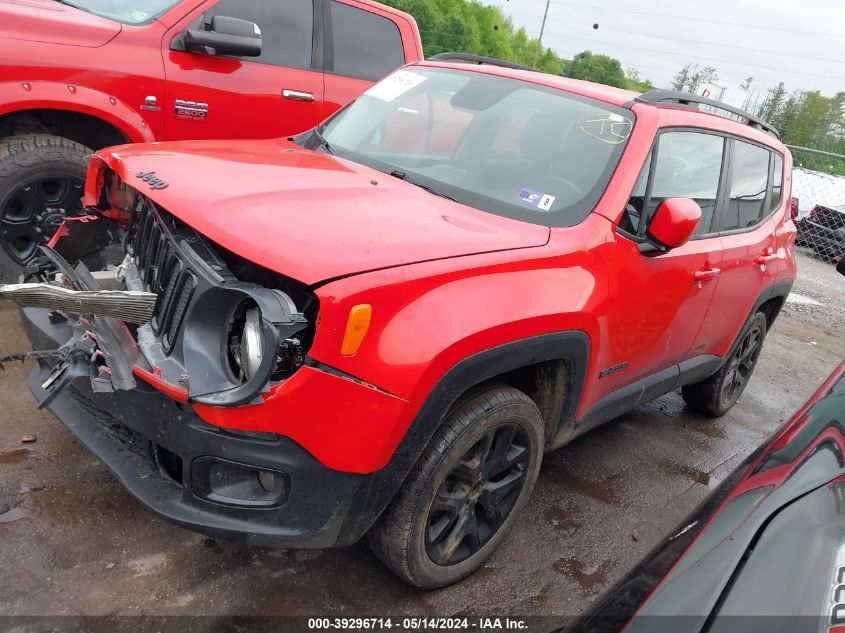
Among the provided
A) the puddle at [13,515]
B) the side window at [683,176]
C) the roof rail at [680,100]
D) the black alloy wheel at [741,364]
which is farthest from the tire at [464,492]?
the black alloy wheel at [741,364]

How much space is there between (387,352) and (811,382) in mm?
5444

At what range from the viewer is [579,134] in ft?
9.73

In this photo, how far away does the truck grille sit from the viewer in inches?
81.4

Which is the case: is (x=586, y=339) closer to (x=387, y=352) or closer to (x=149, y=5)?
(x=387, y=352)

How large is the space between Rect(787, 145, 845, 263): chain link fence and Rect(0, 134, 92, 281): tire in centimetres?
1198

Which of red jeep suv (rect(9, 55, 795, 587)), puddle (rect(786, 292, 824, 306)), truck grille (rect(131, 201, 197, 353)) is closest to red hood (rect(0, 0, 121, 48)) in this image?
red jeep suv (rect(9, 55, 795, 587))

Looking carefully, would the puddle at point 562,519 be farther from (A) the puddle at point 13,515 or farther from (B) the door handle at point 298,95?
(B) the door handle at point 298,95

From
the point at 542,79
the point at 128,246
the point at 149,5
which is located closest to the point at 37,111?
the point at 149,5

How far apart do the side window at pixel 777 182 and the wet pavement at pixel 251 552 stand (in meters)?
1.72

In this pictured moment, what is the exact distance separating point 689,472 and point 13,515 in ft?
11.2

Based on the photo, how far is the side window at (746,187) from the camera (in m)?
3.61

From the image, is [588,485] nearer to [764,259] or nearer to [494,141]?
[764,259]

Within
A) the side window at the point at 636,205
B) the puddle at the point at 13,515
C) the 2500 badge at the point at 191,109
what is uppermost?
the side window at the point at 636,205

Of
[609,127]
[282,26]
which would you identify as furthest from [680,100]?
[282,26]
